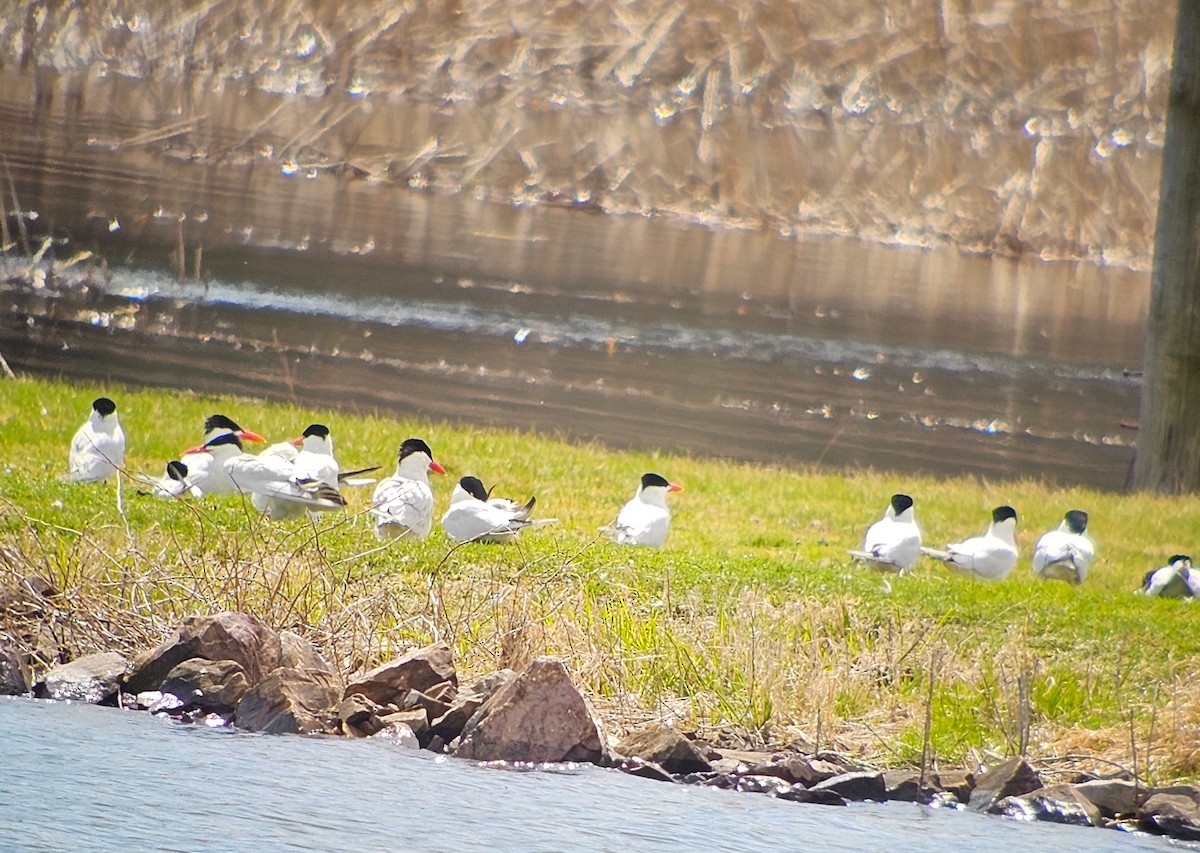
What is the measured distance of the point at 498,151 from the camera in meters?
65.9

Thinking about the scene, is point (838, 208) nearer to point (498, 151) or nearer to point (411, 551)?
point (498, 151)

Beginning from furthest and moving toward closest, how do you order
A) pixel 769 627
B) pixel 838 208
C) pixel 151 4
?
pixel 151 4 → pixel 838 208 → pixel 769 627

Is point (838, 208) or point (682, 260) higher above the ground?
point (838, 208)

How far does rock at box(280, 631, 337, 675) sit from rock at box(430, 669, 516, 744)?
2.30ft

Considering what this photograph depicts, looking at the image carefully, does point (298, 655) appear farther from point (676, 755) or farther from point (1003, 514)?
point (1003, 514)

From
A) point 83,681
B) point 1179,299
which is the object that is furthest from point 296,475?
point 1179,299

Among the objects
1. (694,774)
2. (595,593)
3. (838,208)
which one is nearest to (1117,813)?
(694,774)

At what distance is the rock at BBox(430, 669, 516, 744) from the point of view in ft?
28.2

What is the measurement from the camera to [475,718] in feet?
27.8

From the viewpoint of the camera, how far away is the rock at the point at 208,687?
861cm

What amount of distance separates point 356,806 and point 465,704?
134 centimetres

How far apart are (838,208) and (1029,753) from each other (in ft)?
191

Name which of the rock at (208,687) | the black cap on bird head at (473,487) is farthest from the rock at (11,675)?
the black cap on bird head at (473,487)

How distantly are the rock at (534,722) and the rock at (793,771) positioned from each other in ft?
2.84
